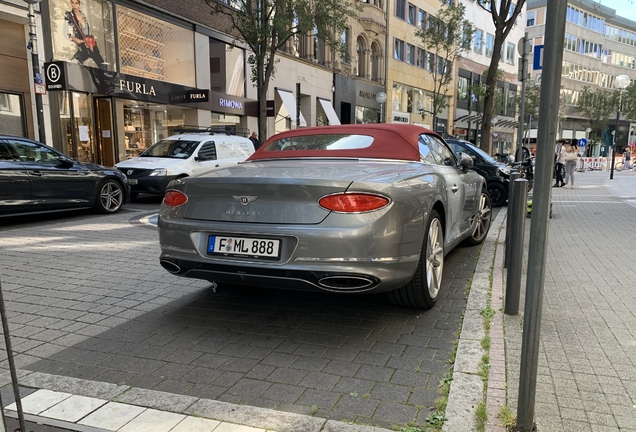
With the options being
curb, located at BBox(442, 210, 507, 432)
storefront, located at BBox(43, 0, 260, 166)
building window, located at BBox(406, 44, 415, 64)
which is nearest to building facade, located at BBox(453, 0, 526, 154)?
building window, located at BBox(406, 44, 415, 64)

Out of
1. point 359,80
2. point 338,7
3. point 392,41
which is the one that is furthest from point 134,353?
point 392,41

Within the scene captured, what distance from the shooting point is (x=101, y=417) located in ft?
8.30

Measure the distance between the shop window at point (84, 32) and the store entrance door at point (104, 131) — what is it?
1245 millimetres

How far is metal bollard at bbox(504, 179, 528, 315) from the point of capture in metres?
3.96

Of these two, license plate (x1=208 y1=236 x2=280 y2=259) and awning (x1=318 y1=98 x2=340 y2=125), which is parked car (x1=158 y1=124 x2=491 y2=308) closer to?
license plate (x1=208 y1=236 x2=280 y2=259)

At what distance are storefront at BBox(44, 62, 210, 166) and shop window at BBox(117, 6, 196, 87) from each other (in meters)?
0.78

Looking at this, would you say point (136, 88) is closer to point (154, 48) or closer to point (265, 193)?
point (154, 48)

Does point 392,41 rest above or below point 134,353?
above

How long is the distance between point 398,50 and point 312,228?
123 feet

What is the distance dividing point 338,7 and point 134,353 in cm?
1474

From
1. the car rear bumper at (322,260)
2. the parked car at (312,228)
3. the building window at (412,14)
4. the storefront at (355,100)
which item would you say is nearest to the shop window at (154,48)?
the storefront at (355,100)

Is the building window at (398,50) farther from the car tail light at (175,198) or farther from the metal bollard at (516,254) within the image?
the car tail light at (175,198)

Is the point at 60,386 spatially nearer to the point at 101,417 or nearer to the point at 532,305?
the point at 101,417

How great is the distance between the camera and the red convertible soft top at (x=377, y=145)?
15.0 ft
